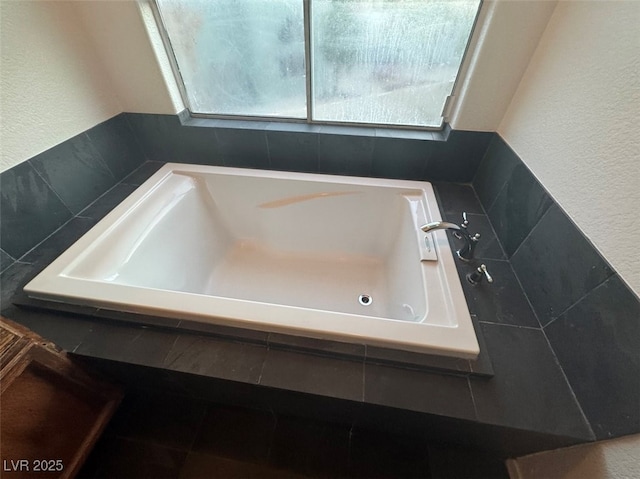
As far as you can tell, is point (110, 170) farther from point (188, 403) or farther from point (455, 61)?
point (455, 61)

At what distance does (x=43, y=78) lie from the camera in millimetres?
1026

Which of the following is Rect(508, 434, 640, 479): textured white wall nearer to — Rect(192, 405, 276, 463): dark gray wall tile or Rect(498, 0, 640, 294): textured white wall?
Rect(498, 0, 640, 294): textured white wall

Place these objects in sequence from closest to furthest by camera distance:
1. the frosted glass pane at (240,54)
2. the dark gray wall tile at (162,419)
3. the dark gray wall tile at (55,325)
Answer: the dark gray wall tile at (55,325)
the dark gray wall tile at (162,419)
the frosted glass pane at (240,54)

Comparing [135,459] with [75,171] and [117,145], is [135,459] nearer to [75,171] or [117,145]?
[75,171]

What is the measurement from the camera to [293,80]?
51.3 inches

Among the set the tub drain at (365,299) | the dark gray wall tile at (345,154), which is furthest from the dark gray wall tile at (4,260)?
the tub drain at (365,299)

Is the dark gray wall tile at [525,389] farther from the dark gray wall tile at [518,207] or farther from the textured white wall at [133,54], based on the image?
the textured white wall at [133,54]

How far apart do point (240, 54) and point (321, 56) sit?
0.38 m

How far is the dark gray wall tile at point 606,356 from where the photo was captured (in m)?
0.58

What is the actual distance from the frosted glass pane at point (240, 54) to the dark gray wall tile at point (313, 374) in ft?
3.82

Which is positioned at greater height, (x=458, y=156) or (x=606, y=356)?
(x=458, y=156)

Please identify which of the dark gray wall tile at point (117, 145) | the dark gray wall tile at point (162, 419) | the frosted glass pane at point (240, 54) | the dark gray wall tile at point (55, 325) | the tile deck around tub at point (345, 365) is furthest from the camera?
the dark gray wall tile at point (117, 145)

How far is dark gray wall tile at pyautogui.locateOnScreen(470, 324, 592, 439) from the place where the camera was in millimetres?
666

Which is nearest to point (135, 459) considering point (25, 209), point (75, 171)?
point (25, 209)
